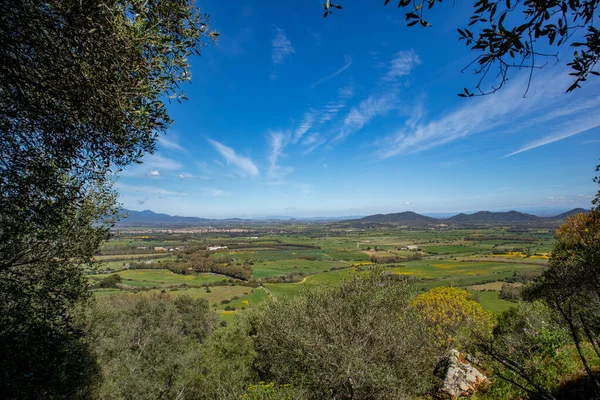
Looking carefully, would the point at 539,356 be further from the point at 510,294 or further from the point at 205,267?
the point at 205,267

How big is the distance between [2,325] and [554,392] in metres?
14.3

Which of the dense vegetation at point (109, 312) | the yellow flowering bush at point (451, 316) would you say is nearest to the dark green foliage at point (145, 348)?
the dense vegetation at point (109, 312)

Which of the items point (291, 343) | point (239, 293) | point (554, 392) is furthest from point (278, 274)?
point (554, 392)

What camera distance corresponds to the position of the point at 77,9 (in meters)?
3.71

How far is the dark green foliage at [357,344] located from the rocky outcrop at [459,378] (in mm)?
1527

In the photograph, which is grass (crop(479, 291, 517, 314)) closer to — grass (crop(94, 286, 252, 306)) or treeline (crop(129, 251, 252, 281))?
grass (crop(94, 286, 252, 306))

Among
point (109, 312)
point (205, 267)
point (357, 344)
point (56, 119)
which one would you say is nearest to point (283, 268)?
point (205, 267)

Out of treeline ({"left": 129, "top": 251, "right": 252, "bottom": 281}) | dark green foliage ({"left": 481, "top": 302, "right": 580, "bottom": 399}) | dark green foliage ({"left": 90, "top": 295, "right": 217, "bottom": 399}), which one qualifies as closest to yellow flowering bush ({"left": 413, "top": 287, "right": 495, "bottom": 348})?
dark green foliage ({"left": 481, "top": 302, "right": 580, "bottom": 399})

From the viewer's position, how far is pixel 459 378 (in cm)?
1307

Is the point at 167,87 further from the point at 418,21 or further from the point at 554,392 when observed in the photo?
the point at 554,392

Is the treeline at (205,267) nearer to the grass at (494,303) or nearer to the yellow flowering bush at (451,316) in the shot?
the grass at (494,303)

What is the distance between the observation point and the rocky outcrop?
1255 cm

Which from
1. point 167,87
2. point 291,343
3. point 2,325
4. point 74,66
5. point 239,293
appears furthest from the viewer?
point 239,293

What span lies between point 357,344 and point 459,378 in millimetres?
6674
